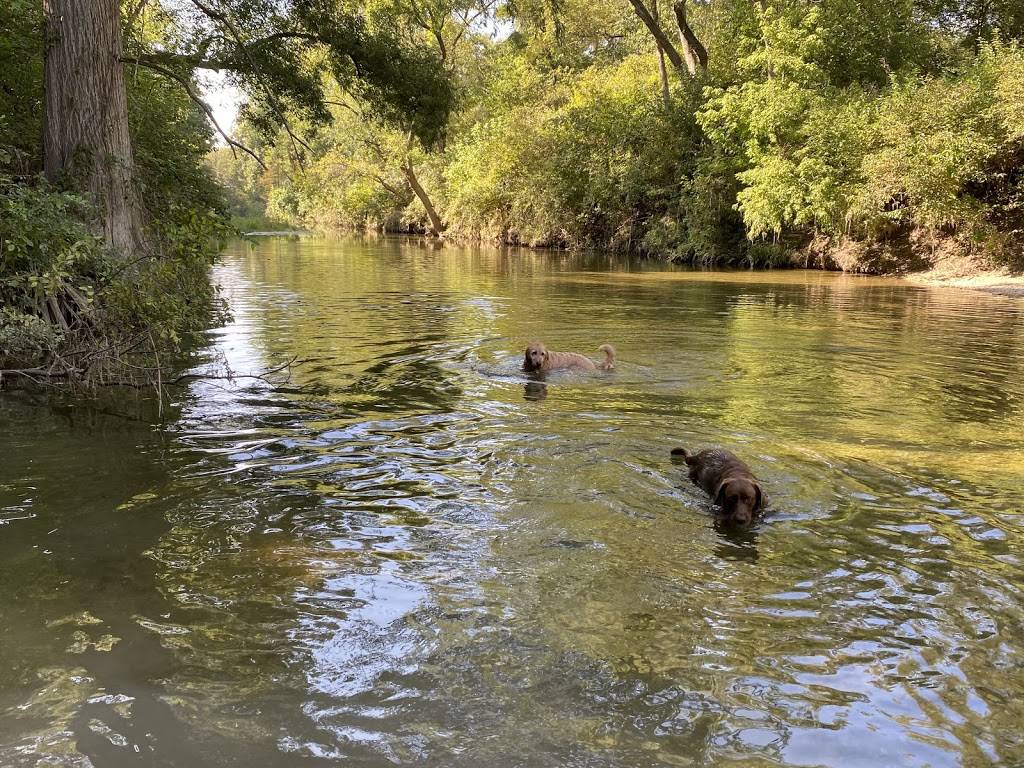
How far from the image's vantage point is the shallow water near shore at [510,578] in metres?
2.96

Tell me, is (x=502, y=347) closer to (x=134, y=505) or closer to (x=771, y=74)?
(x=134, y=505)

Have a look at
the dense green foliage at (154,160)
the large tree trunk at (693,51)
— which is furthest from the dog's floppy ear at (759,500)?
the large tree trunk at (693,51)

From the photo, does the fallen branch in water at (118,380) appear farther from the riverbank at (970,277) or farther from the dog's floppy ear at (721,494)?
the riverbank at (970,277)

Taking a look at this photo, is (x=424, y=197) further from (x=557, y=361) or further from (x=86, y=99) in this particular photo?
(x=557, y=361)

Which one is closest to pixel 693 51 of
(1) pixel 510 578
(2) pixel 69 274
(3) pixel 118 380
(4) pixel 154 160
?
(4) pixel 154 160

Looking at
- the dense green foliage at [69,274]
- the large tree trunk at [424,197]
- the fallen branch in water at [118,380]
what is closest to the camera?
the dense green foliage at [69,274]

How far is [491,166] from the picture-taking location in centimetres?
4453

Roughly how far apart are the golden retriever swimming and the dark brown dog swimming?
13.1 feet

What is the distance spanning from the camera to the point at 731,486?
16.5ft

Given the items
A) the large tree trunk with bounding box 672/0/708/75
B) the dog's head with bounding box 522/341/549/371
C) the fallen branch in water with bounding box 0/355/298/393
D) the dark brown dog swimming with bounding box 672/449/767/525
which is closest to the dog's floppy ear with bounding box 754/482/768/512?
the dark brown dog swimming with bounding box 672/449/767/525

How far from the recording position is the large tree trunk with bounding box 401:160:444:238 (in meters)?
52.5

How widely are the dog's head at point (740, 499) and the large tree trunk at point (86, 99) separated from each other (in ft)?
22.3

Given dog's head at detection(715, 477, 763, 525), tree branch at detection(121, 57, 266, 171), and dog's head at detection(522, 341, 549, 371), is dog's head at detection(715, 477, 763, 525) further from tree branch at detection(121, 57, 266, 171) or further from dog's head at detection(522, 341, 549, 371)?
tree branch at detection(121, 57, 266, 171)

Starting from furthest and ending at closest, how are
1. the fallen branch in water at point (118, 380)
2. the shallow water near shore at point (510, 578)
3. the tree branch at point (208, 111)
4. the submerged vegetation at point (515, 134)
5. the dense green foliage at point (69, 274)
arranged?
1. the tree branch at point (208, 111)
2. the submerged vegetation at point (515, 134)
3. the fallen branch in water at point (118, 380)
4. the dense green foliage at point (69, 274)
5. the shallow water near shore at point (510, 578)
